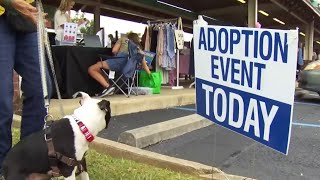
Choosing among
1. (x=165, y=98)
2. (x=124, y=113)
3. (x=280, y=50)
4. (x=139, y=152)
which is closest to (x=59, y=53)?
(x=124, y=113)

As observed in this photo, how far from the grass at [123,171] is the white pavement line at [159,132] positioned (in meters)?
0.55

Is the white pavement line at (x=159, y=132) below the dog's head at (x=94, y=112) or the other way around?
below

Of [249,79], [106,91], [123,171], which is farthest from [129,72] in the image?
[249,79]

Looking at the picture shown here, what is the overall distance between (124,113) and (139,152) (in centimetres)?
278

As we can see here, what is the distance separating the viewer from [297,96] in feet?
40.3

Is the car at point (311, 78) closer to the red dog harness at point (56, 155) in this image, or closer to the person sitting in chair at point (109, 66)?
the person sitting in chair at point (109, 66)

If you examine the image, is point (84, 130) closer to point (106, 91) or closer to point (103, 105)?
point (103, 105)

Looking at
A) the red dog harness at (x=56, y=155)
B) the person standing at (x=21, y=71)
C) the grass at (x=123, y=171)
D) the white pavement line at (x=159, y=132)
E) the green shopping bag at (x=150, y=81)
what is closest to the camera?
the red dog harness at (x=56, y=155)

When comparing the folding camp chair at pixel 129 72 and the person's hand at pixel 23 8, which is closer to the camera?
the person's hand at pixel 23 8

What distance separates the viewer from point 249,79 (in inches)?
120

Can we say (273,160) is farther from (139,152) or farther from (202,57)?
(202,57)

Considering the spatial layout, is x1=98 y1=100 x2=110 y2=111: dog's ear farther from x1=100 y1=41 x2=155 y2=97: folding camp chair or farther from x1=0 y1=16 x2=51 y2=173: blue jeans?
x1=100 y1=41 x2=155 y2=97: folding camp chair

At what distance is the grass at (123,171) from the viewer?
3.55 metres

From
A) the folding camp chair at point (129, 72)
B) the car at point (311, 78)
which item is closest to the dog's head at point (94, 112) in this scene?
the folding camp chair at point (129, 72)
